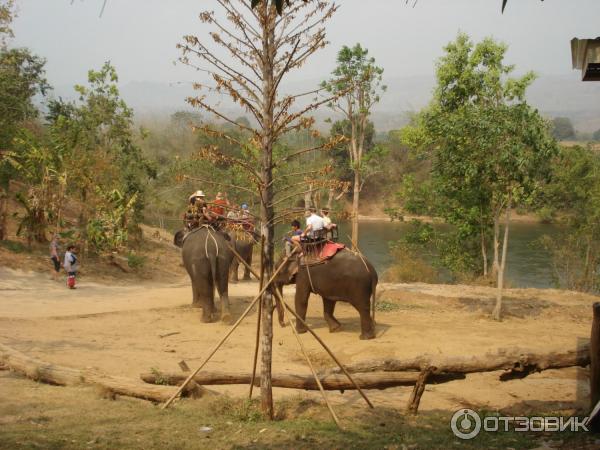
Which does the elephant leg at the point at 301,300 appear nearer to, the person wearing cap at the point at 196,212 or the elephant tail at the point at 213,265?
the elephant tail at the point at 213,265

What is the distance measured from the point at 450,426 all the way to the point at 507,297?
1109cm

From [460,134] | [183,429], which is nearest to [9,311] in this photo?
[183,429]

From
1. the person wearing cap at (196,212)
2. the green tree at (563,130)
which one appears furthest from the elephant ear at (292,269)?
the green tree at (563,130)

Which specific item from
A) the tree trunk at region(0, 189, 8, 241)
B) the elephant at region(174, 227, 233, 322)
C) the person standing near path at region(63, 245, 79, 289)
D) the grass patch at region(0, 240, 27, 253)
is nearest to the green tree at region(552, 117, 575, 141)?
the tree trunk at region(0, 189, 8, 241)

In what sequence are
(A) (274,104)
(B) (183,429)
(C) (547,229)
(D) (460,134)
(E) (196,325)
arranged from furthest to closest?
(C) (547,229) < (D) (460,134) < (E) (196,325) < (A) (274,104) < (B) (183,429)

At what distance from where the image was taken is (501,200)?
1397 cm

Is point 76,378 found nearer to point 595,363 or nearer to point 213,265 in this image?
point 213,265

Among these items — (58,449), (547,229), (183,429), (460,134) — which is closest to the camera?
(58,449)

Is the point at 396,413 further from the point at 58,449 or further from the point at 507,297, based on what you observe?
the point at 507,297

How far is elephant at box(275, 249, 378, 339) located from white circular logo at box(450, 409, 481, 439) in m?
4.65

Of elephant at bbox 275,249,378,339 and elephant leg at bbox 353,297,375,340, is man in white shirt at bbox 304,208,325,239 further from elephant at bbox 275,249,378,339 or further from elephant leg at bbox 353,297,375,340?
elephant leg at bbox 353,297,375,340

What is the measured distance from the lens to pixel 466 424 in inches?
251

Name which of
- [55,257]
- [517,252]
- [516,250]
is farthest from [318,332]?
[516,250]

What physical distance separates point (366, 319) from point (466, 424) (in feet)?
16.8
